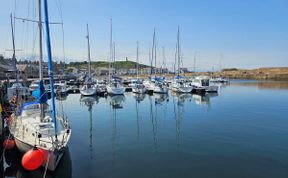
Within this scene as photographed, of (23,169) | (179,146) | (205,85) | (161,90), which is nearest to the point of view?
(23,169)

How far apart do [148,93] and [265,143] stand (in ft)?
143

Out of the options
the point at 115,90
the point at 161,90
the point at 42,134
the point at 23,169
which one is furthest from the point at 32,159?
the point at 161,90

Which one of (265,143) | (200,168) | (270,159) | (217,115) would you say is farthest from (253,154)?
(217,115)

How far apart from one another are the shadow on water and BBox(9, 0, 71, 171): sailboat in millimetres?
537

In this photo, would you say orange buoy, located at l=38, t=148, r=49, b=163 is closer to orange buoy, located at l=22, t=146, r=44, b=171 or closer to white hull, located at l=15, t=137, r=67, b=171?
white hull, located at l=15, t=137, r=67, b=171

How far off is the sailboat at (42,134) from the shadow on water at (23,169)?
537 mm

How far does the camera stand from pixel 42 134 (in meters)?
13.8

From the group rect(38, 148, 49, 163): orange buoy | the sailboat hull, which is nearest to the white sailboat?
the sailboat hull

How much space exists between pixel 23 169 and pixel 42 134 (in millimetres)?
2189

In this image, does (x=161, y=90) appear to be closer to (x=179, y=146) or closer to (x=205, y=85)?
(x=205, y=85)

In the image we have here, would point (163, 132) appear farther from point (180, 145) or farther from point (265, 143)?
point (265, 143)

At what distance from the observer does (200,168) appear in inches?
553

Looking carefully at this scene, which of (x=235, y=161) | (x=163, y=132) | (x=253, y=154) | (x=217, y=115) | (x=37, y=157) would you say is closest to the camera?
(x=37, y=157)

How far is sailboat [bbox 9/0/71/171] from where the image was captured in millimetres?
11781
